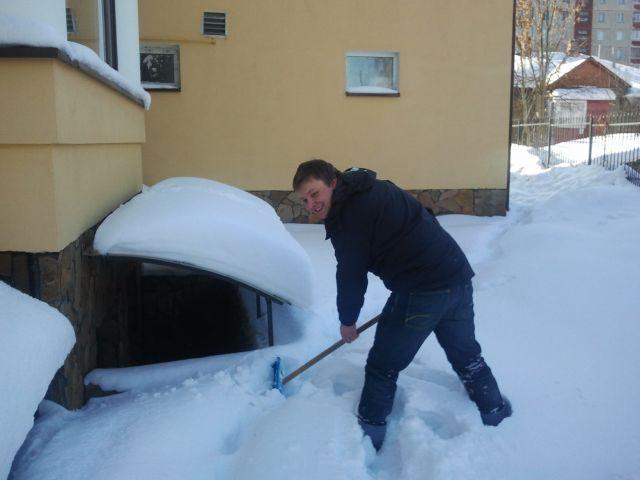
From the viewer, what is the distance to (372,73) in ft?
28.1

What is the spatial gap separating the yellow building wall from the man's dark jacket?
5.69 metres

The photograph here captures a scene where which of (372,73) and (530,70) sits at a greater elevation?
(530,70)

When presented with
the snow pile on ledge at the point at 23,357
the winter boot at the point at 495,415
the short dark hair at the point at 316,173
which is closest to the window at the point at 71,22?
the snow pile on ledge at the point at 23,357

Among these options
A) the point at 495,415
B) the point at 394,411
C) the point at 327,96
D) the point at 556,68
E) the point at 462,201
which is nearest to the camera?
the point at 495,415

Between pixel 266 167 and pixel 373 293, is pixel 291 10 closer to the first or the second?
pixel 266 167

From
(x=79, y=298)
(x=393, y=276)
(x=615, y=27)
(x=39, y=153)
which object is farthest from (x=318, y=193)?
(x=615, y=27)

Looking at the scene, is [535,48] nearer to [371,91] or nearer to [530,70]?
[530,70]

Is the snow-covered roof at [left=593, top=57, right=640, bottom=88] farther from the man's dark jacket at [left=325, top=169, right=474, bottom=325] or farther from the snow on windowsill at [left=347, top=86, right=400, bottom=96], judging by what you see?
the man's dark jacket at [left=325, top=169, right=474, bottom=325]

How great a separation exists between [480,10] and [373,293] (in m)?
5.19

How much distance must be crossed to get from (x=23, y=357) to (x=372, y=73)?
717 centimetres

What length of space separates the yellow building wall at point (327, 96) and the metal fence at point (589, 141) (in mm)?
5039

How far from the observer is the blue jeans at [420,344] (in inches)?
111

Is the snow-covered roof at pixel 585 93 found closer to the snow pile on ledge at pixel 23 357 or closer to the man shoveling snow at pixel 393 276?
the man shoveling snow at pixel 393 276

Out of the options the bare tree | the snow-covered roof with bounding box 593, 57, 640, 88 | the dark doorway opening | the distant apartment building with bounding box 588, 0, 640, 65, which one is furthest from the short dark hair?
the distant apartment building with bounding box 588, 0, 640, 65
